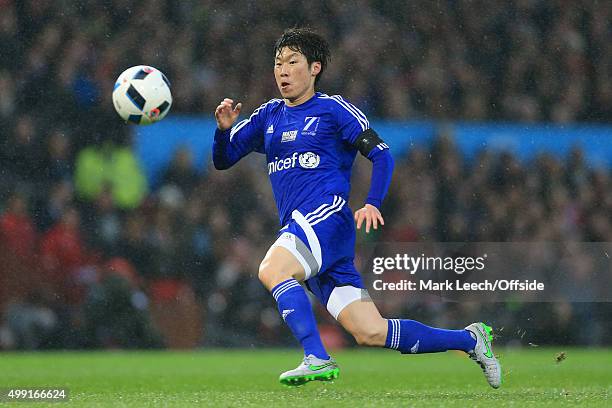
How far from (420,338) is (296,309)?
30.5 inches

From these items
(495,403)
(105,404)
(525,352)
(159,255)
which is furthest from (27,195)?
(495,403)

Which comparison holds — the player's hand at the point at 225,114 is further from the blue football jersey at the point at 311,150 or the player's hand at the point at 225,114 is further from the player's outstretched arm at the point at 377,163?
the player's outstretched arm at the point at 377,163

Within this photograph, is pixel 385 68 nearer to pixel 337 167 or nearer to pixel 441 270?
pixel 441 270

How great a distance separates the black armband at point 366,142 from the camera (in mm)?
5422

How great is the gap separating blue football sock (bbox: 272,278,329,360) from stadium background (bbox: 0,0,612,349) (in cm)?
508

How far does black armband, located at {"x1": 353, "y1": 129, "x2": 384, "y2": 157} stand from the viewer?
5422 mm

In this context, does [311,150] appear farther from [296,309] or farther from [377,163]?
[296,309]

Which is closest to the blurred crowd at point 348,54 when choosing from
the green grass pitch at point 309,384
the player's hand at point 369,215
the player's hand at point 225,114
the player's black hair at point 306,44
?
the green grass pitch at point 309,384

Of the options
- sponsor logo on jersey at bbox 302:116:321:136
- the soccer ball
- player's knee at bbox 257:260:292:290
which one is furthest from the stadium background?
player's knee at bbox 257:260:292:290

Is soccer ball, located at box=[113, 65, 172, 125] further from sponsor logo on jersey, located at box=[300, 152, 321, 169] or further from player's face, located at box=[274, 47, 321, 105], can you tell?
sponsor logo on jersey, located at box=[300, 152, 321, 169]

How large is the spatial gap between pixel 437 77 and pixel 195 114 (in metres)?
2.64

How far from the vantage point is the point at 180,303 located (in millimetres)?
10188

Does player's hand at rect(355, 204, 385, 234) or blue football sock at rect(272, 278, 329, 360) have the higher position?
player's hand at rect(355, 204, 385, 234)

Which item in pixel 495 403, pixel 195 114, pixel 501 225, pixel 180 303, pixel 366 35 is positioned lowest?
pixel 495 403
